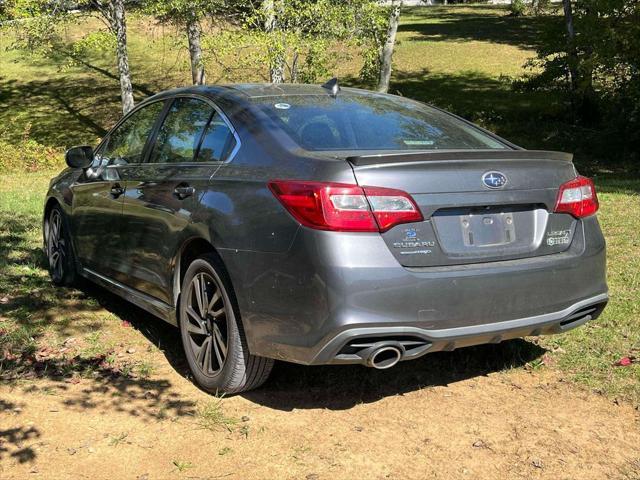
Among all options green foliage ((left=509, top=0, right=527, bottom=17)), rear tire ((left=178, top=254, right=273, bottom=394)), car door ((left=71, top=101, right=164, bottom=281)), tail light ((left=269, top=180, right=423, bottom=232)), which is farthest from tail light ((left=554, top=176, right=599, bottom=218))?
green foliage ((left=509, top=0, right=527, bottom=17))

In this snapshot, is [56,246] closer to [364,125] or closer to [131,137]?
[131,137]

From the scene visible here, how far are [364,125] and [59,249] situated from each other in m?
3.32

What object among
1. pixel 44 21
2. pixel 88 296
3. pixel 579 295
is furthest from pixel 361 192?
pixel 44 21

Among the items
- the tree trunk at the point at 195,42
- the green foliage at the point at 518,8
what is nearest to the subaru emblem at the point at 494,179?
the tree trunk at the point at 195,42

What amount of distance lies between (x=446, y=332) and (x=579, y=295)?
85cm

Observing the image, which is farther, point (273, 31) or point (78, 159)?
point (273, 31)

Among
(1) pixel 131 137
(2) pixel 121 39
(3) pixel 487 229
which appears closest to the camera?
(3) pixel 487 229

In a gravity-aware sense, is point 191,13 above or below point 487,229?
above

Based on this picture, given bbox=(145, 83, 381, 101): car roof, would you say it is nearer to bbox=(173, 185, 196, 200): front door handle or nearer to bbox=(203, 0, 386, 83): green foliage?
bbox=(173, 185, 196, 200): front door handle

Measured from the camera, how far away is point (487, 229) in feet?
11.7

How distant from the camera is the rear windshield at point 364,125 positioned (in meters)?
3.97

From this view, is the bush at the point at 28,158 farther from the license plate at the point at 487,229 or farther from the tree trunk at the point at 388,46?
the license plate at the point at 487,229

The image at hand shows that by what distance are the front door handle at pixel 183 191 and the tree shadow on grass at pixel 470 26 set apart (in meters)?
31.1

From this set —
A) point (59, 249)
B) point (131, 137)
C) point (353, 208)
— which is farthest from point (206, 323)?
point (59, 249)
